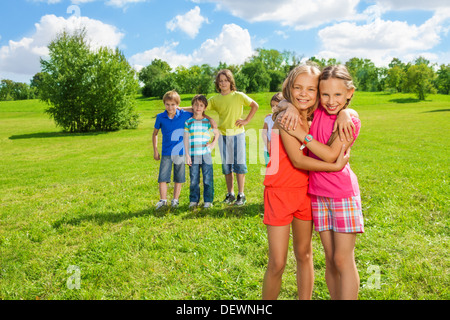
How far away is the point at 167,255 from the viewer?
424 cm

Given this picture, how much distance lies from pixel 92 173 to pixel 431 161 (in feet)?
36.0

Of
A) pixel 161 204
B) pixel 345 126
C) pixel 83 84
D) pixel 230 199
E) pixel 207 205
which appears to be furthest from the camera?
pixel 83 84

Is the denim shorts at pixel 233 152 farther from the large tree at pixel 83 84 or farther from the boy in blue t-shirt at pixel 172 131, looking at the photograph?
the large tree at pixel 83 84

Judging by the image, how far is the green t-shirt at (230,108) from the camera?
5.96m

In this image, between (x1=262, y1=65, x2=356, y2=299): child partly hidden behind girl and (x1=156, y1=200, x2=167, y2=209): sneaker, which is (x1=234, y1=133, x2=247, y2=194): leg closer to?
(x1=156, y1=200, x2=167, y2=209): sneaker

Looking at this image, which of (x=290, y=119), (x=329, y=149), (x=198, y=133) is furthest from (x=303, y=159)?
(x=198, y=133)

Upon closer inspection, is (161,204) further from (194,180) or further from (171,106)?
(171,106)

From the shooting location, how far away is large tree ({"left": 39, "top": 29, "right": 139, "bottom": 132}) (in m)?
26.0

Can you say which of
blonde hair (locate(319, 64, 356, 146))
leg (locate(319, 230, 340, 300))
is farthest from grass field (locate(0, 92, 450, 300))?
blonde hair (locate(319, 64, 356, 146))

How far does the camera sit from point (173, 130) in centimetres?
598

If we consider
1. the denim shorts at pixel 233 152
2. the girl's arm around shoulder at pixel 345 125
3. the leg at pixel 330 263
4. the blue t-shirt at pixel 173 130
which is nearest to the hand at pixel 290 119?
the girl's arm around shoulder at pixel 345 125

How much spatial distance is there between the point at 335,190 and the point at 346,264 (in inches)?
22.7

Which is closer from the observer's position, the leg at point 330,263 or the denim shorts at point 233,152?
the leg at point 330,263
